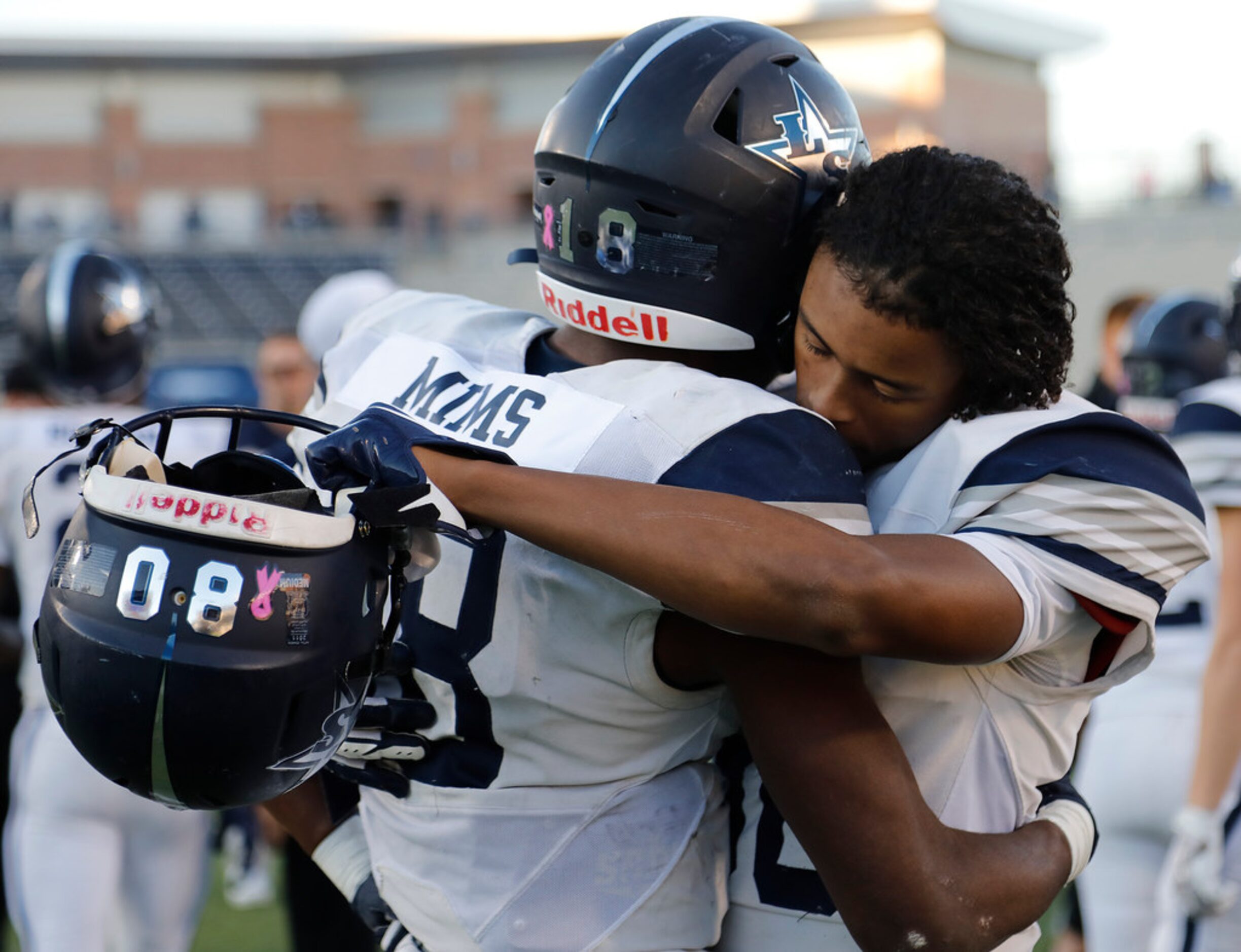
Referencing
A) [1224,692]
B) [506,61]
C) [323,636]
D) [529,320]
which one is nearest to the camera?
[323,636]

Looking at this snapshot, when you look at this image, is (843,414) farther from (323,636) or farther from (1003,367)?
(323,636)

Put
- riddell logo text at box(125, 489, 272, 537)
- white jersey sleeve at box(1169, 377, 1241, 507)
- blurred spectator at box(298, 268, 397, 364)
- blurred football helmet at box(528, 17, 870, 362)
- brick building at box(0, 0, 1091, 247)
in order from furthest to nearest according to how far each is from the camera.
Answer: brick building at box(0, 0, 1091, 247), blurred spectator at box(298, 268, 397, 364), white jersey sleeve at box(1169, 377, 1241, 507), blurred football helmet at box(528, 17, 870, 362), riddell logo text at box(125, 489, 272, 537)

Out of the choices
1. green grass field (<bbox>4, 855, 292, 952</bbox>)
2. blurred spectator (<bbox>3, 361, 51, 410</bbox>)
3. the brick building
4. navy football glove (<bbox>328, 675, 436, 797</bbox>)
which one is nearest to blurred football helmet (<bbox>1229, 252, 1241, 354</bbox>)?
navy football glove (<bbox>328, 675, 436, 797</bbox>)

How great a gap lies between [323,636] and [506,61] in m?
30.8

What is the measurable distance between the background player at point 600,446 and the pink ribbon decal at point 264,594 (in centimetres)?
12

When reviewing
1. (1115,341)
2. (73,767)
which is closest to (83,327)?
(73,767)

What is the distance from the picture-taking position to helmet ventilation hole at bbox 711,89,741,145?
153 centimetres

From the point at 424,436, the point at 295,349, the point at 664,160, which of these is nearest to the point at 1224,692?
the point at 664,160

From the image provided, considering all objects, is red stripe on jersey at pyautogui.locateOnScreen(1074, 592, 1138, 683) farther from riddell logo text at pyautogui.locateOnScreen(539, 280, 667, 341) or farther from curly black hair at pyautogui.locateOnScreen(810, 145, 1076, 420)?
riddell logo text at pyautogui.locateOnScreen(539, 280, 667, 341)

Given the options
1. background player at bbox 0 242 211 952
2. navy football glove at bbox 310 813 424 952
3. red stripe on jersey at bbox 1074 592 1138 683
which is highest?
red stripe on jersey at bbox 1074 592 1138 683

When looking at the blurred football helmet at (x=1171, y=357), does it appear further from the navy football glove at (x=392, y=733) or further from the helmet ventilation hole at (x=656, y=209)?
the navy football glove at (x=392, y=733)

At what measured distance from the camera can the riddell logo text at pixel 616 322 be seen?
1561 mm

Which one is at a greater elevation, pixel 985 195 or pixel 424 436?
pixel 985 195

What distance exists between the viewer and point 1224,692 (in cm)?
274
